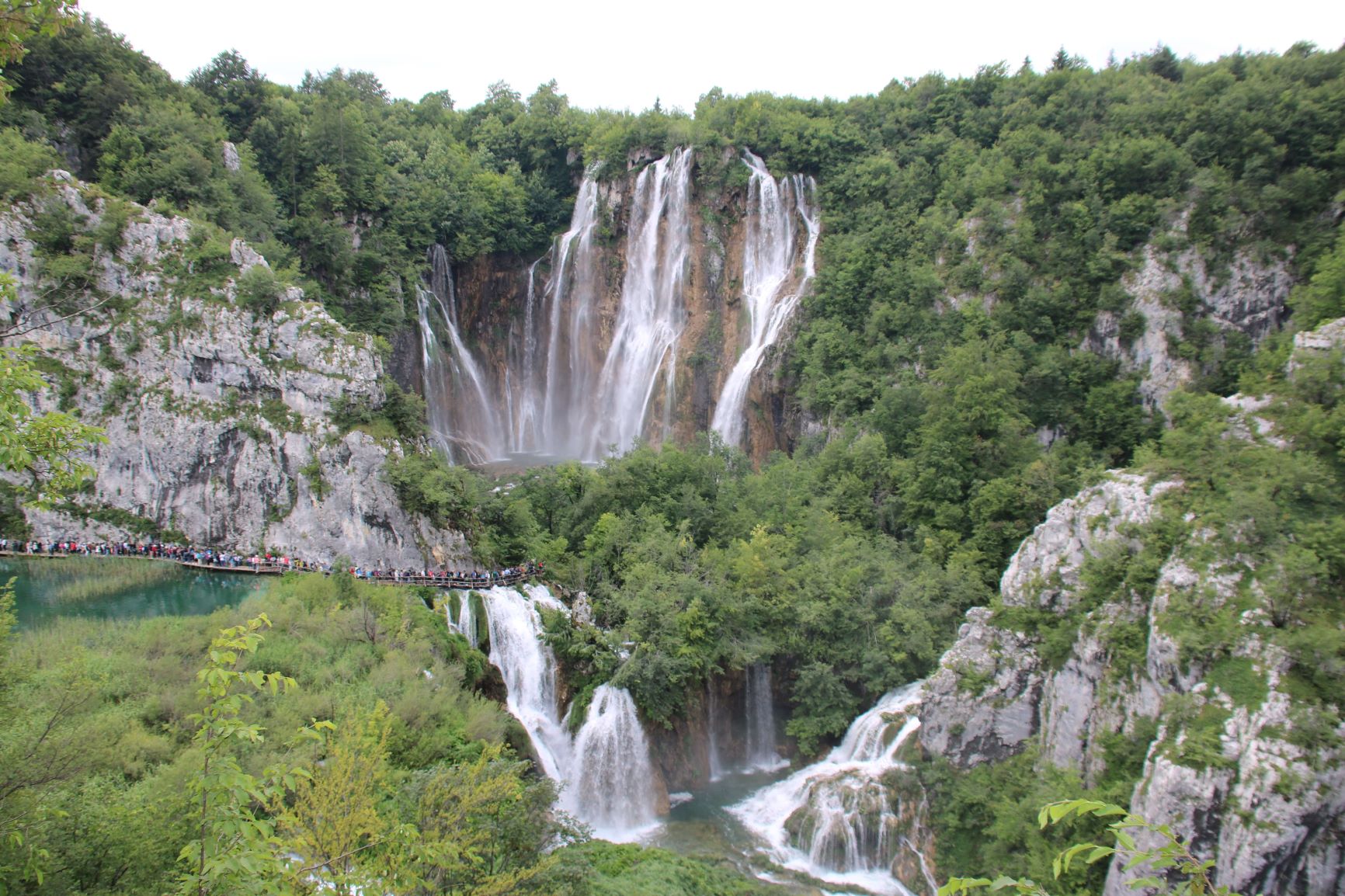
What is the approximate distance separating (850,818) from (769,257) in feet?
104

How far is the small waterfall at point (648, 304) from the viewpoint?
1751 inches

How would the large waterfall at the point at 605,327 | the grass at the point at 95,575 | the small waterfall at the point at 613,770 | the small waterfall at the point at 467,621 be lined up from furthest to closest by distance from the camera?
the large waterfall at the point at 605,327, the grass at the point at 95,575, the small waterfall at the point at 467,621, the small waterfall at the point at 613,770

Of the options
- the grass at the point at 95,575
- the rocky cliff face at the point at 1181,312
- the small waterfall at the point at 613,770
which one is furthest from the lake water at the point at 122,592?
the rocky cliff face at the point at 1181,312

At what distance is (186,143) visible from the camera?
1350 inches

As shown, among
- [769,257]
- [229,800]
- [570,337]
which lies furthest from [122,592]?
[769,257]

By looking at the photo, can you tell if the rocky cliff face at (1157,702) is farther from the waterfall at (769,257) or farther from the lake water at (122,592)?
the waterfall at (769,257)

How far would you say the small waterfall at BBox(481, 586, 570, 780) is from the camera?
72.5 feet

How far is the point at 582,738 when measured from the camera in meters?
22.0

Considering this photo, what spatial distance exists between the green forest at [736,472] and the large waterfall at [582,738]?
2.15ft

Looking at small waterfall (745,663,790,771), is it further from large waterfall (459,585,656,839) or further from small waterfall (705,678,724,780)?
large waterfall (459,585,656,839)

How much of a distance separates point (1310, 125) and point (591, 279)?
1334 inches

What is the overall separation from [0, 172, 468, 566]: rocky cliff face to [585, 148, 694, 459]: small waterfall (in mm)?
16227

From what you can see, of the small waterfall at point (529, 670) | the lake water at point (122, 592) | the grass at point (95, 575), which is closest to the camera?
the small waterfall at point (529, 670)

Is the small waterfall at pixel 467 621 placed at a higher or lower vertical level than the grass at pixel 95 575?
lower
